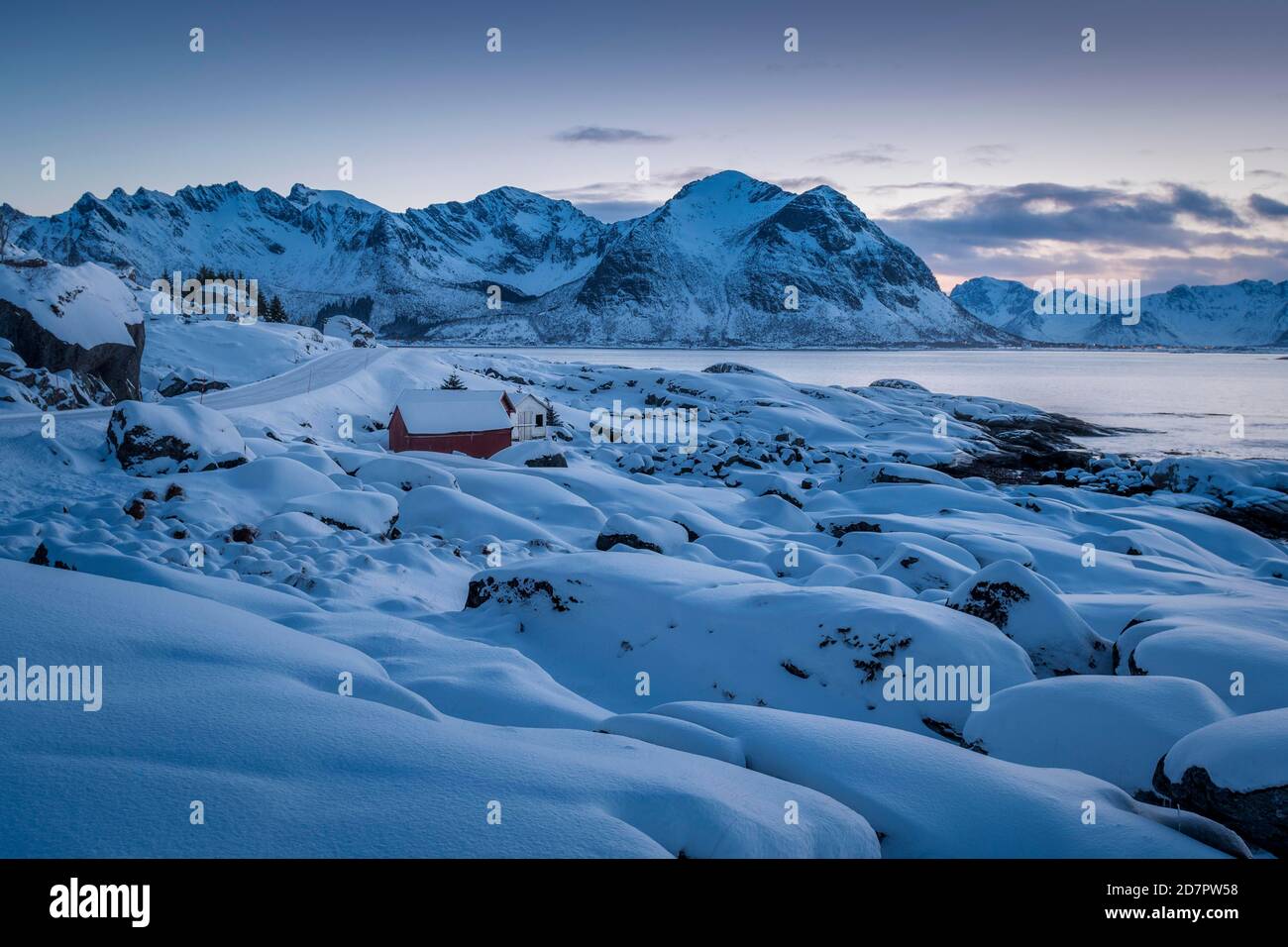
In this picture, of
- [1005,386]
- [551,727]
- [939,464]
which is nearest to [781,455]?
[939,464]

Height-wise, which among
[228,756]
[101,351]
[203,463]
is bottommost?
[228,756]

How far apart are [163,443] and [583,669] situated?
15.5 m

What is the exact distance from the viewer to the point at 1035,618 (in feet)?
38.2

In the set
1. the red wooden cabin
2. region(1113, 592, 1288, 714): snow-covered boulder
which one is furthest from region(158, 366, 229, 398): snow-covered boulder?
region(1113, 592, 1288, 714): snow-covered boulder

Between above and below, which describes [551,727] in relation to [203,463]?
below

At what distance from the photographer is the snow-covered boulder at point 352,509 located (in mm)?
16719

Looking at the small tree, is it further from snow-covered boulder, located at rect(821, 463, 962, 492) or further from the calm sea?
the calm sea

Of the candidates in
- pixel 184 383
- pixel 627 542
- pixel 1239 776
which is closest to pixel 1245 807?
pixel 1239 776

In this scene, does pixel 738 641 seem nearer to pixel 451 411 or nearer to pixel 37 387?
pixel 37 387

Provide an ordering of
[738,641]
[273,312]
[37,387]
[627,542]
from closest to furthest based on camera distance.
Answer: [738,641], [627,542], [37,387], [273,312]
